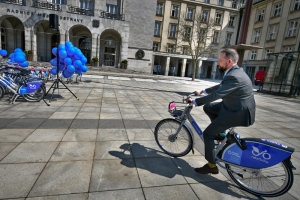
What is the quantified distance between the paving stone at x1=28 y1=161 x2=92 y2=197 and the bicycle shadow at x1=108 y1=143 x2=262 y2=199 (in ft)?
2.13

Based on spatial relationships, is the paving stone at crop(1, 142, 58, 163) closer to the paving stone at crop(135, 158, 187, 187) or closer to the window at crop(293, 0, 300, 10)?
the paving stone at crop(135, 158, 187, 187)

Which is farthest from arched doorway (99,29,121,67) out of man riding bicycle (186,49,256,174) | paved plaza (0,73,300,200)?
man riding bicycle (186,49,256,174)

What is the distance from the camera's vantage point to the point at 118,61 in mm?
28594

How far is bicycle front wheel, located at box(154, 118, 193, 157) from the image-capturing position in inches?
132

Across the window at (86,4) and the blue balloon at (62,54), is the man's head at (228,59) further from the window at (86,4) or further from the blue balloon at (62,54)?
the window at (86,4)

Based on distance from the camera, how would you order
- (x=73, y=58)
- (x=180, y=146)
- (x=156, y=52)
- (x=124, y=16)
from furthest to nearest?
(x=156, y=52) → (x=124, y=16) → (x=73, y=58) → (x=180, y=146)

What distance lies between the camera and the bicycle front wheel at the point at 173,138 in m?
3.35

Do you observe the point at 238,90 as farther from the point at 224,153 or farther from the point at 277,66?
the point at 277,66

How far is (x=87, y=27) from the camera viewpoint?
2456cm

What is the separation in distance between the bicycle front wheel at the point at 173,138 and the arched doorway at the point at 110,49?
26443 mm

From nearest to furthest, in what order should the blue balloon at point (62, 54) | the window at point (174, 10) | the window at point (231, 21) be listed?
the blue balloon at point (62, 54)
the window at point (174, 10)
the window at point (231, 21)

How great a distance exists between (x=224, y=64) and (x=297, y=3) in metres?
34.8

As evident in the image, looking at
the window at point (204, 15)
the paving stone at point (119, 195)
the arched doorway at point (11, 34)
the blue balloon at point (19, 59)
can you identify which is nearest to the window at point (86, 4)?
the arched doorway at point (11, 34)

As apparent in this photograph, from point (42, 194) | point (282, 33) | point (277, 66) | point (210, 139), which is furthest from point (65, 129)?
point (282, 33)
